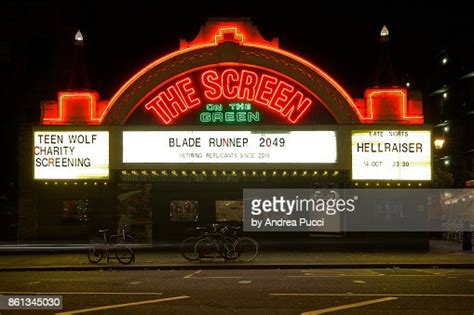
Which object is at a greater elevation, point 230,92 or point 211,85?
point 211,85

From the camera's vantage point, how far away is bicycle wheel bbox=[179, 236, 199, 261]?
19.1 meters

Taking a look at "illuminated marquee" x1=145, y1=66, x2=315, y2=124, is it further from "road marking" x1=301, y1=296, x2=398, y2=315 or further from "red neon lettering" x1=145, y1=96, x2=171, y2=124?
"road marking" x1=301, y1=296, x2=398, y2=315

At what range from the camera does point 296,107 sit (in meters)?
22.9

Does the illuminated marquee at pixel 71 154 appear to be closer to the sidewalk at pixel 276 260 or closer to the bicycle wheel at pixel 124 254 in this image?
the sidewalk at pixel 276 260

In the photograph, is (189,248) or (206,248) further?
(189,248)

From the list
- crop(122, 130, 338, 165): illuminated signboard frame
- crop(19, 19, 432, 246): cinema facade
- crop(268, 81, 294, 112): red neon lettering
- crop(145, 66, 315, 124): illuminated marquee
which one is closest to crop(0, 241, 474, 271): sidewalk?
crop(19, 19, 432, 246): cinema facade

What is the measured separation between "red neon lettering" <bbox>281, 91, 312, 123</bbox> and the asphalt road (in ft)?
23.7

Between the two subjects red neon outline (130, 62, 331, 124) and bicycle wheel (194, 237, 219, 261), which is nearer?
bicycle wheel (194, 237, 219, 261)

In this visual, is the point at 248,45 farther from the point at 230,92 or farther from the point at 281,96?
the point at 281,96

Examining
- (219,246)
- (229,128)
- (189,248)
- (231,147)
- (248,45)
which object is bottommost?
(189,248)

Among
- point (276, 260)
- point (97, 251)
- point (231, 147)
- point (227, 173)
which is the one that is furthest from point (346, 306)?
point (227, 173)

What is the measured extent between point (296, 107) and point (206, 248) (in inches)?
269

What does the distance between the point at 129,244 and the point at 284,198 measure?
32.6ft

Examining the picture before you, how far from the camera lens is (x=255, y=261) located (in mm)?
19031
